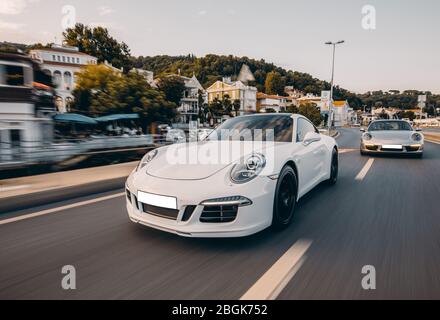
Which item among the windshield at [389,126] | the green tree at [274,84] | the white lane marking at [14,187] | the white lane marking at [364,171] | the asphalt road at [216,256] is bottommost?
the asphalt road at [216,256]

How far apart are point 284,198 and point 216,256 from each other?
3.63ft

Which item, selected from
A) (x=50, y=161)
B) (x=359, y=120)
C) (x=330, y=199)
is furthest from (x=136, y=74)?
(x=359, y=120)

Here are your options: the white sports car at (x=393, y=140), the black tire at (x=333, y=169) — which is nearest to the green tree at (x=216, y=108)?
the white sports car at (x=393, y=140)

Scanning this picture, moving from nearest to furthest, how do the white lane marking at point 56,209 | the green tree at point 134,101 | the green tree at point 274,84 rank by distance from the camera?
the white lane marking at point 56,209, the green tree at point 134,101, the green tree at point 274,84

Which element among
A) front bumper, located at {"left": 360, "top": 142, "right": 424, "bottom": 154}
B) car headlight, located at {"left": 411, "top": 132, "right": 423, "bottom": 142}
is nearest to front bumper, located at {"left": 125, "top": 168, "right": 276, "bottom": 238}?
front bumper, located at {"left": 360, "top": 142, "right": 424, "bottom": 154}

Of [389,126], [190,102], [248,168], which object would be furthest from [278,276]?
[190,102]

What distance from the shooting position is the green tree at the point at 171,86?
4831 centimetres

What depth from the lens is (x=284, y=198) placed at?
339cm

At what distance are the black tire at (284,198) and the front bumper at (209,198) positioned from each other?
7.1 inches

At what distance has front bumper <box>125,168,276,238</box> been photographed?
271 cm

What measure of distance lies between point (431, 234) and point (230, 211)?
2.31 metres

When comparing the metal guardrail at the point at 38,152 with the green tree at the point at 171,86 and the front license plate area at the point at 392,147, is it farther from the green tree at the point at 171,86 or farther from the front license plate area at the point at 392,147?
the green tree at the point at 171,86
